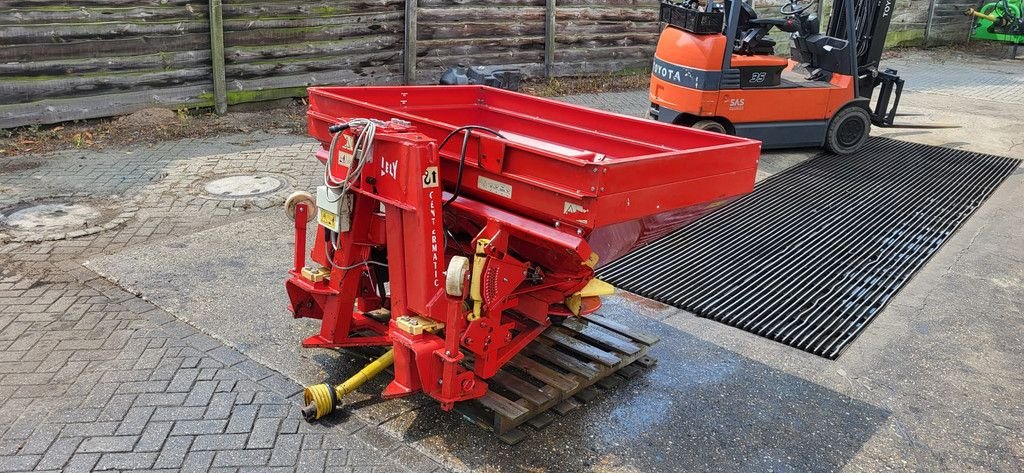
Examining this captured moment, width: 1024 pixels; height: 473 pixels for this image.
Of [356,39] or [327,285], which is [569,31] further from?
[327,285]

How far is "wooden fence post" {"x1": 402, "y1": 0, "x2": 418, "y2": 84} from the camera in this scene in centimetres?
1136

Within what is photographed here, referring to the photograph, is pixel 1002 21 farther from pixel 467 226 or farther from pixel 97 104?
pixel 467 226

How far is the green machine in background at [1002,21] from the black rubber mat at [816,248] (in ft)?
40.4

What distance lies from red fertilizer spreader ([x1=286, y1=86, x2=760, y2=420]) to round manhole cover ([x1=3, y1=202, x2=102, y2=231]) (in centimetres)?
305

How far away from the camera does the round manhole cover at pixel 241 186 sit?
754cm

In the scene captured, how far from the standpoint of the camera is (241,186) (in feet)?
25.5

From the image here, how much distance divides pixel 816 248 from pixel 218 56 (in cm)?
700

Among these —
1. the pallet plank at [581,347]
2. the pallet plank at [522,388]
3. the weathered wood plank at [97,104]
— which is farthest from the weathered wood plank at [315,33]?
the pallet plank at [522,388]

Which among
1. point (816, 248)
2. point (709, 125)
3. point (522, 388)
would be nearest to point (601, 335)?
point (522, 388)

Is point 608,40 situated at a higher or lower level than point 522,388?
higher

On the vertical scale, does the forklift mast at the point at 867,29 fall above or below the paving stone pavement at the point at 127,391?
above

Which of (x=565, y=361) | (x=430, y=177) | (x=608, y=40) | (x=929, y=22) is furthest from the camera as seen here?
(x=929, y=22)

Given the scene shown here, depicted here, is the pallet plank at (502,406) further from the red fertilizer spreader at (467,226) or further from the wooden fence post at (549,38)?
the wooden fence post at (549,38)

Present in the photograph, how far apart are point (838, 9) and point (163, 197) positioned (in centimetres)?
825
